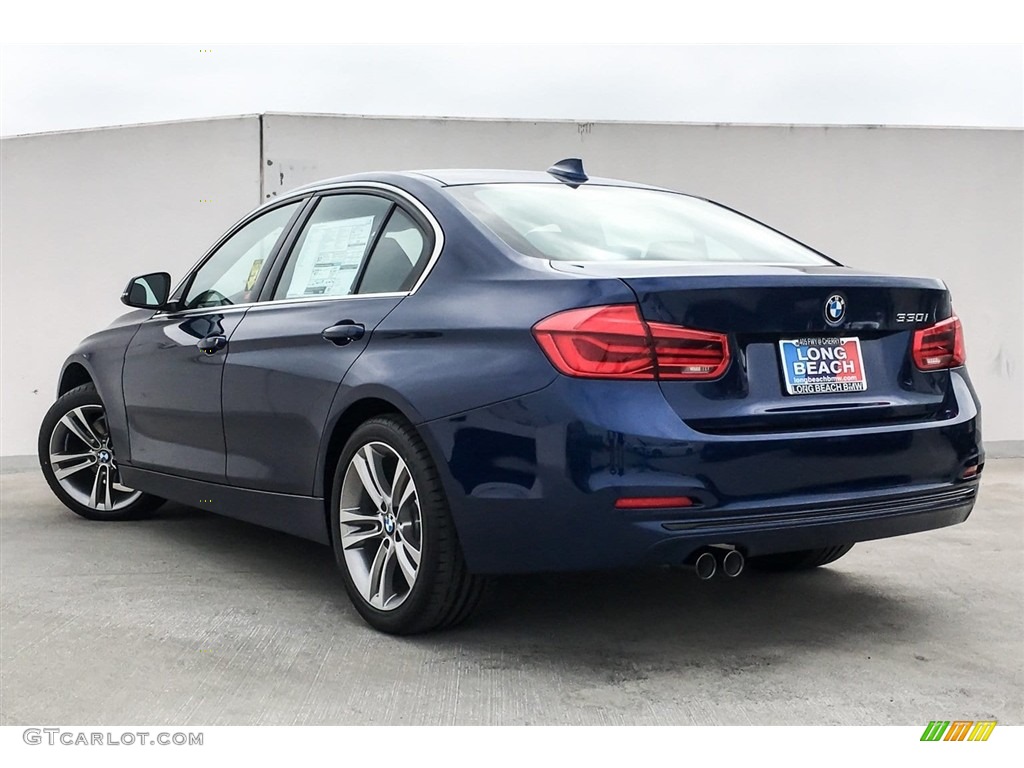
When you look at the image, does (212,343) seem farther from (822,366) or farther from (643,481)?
(822,366)

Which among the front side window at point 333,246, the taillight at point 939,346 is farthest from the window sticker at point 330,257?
the taillight at point 939,346

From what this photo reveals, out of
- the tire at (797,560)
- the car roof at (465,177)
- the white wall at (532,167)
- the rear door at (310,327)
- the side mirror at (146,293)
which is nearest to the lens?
the rear door at (310,327)

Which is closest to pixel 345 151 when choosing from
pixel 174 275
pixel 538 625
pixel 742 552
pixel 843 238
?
pixel 174 275

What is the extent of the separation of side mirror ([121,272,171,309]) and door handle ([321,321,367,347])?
5.74ft

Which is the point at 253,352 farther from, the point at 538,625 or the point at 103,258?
the point at 103,258

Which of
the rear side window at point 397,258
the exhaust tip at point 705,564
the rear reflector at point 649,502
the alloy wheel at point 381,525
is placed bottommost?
the alloy wheel at point 381,525

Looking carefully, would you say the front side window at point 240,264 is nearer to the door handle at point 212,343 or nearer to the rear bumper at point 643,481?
the door handle at point 212,343

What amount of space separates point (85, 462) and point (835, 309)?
4.34 meters

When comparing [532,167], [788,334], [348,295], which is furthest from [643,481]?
[532,167]

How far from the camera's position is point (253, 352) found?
181 inches

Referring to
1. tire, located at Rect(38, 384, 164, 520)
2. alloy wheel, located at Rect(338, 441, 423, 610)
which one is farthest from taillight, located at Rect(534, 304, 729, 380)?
tire, located at Rect(38, 384, 164, 520)

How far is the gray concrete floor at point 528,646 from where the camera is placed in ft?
10.6

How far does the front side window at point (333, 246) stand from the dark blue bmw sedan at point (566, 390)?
12mm

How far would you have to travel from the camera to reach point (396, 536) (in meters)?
3.86
